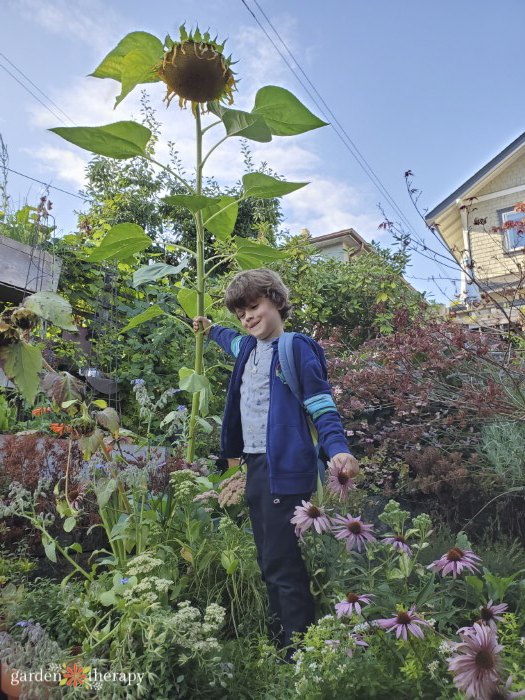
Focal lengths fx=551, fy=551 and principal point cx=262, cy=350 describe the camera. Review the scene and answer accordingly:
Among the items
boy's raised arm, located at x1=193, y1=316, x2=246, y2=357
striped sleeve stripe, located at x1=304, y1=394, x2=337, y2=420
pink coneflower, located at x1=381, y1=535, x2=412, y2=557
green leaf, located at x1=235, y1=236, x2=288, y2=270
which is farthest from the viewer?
boy's raised arm, located at x1=193, y1=316, x2=246, y2=357

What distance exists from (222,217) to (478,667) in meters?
2.08

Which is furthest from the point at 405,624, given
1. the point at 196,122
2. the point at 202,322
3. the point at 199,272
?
the point at 196,122

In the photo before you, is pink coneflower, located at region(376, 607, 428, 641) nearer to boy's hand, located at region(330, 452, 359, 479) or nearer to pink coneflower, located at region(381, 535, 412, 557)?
pink coneflower, located at region(381, 535, 412, 557)

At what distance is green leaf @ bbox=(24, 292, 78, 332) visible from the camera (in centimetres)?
177

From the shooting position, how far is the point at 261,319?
241 cm

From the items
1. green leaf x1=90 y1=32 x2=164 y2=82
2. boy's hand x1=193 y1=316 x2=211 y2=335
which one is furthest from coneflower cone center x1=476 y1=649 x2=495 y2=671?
green leaf x1=90 y1=32 x2=164 y2=82

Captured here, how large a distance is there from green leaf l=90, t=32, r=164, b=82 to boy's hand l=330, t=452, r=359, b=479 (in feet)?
5.58

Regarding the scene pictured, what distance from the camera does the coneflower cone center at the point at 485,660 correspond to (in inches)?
41.8

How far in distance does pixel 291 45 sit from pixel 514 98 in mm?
4995

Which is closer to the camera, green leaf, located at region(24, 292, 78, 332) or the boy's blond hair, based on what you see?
green leaf, located at region(24, 292, 78, 332)

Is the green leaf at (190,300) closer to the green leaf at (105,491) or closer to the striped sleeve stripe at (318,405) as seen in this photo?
the striped sleeve stripe at (318,405)

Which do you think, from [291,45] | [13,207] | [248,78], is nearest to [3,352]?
[248,78]

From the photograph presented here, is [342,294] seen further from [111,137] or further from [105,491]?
[105,491]

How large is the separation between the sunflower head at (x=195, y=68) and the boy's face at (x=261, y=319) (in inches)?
34.8
